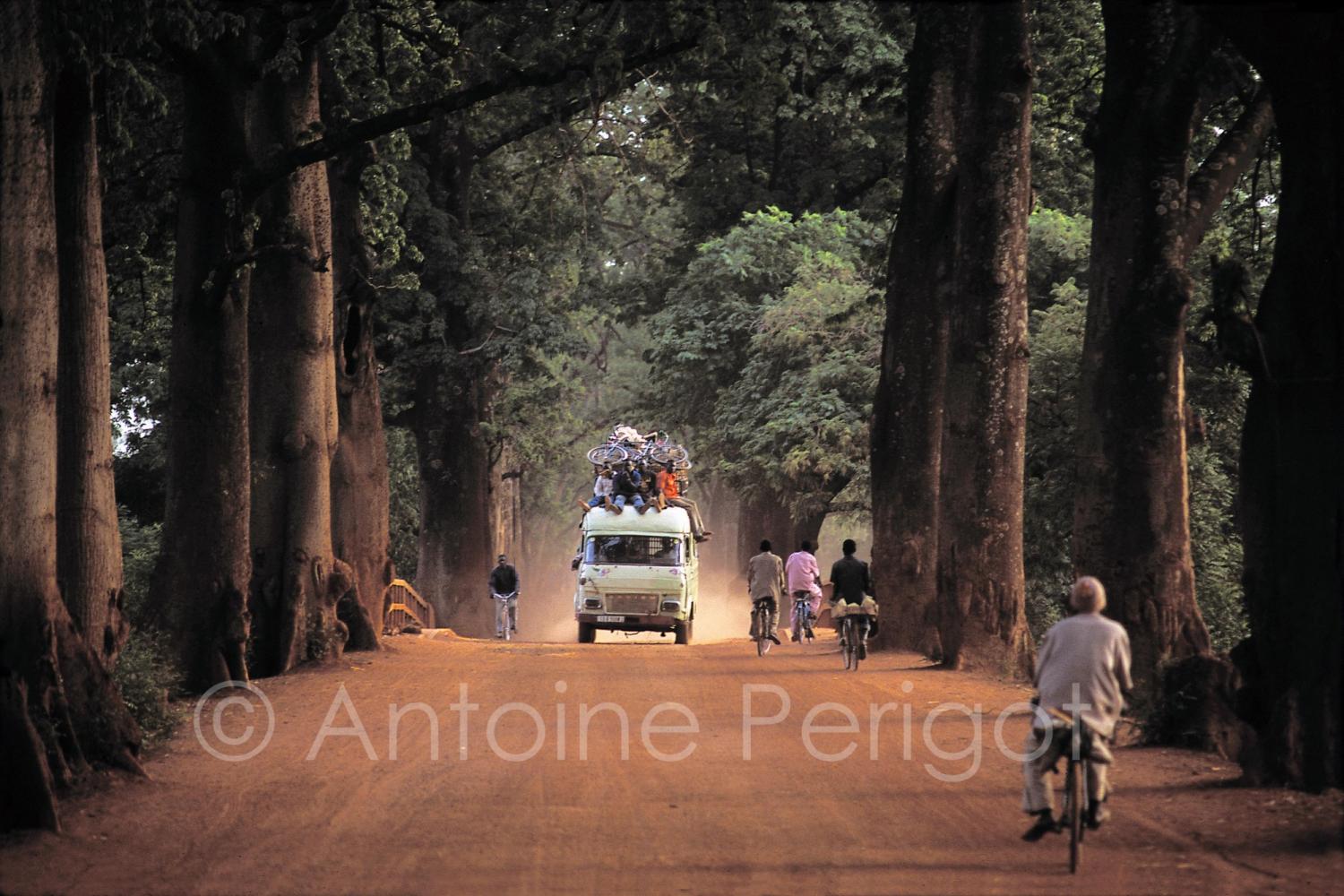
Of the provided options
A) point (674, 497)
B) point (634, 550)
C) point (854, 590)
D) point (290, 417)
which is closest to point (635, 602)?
point (634, 550)

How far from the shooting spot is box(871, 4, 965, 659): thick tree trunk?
83.5 feet

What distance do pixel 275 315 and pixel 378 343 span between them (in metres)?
15.9

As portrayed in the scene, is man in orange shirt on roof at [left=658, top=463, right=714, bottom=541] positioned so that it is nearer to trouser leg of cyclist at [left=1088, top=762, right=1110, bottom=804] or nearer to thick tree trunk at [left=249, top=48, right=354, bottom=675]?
thick tree trunk at [left=249, top=48, right=354, bottom=675]

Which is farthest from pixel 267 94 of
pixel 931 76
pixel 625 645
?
pixel 625 645

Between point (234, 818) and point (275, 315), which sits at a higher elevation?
point (275, 315)

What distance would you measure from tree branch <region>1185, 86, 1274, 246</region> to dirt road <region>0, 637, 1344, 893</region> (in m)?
5.22

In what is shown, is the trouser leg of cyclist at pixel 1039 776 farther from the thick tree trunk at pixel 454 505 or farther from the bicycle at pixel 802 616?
the thick tree trunk at pixel 454 505

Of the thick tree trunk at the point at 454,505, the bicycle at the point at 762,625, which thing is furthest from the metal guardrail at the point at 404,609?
the bicycle at the point at 762,625

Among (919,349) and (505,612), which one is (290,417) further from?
(505,612)

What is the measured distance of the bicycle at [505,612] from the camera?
38312mm

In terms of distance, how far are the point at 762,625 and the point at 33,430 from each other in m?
16.1

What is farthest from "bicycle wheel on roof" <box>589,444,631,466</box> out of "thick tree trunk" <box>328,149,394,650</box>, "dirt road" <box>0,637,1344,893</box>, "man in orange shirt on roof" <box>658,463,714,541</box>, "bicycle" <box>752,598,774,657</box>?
"dirt road" <box>0,637,1344,893</box>

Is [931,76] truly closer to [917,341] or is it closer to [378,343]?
[917,341]

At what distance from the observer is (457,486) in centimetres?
4075
